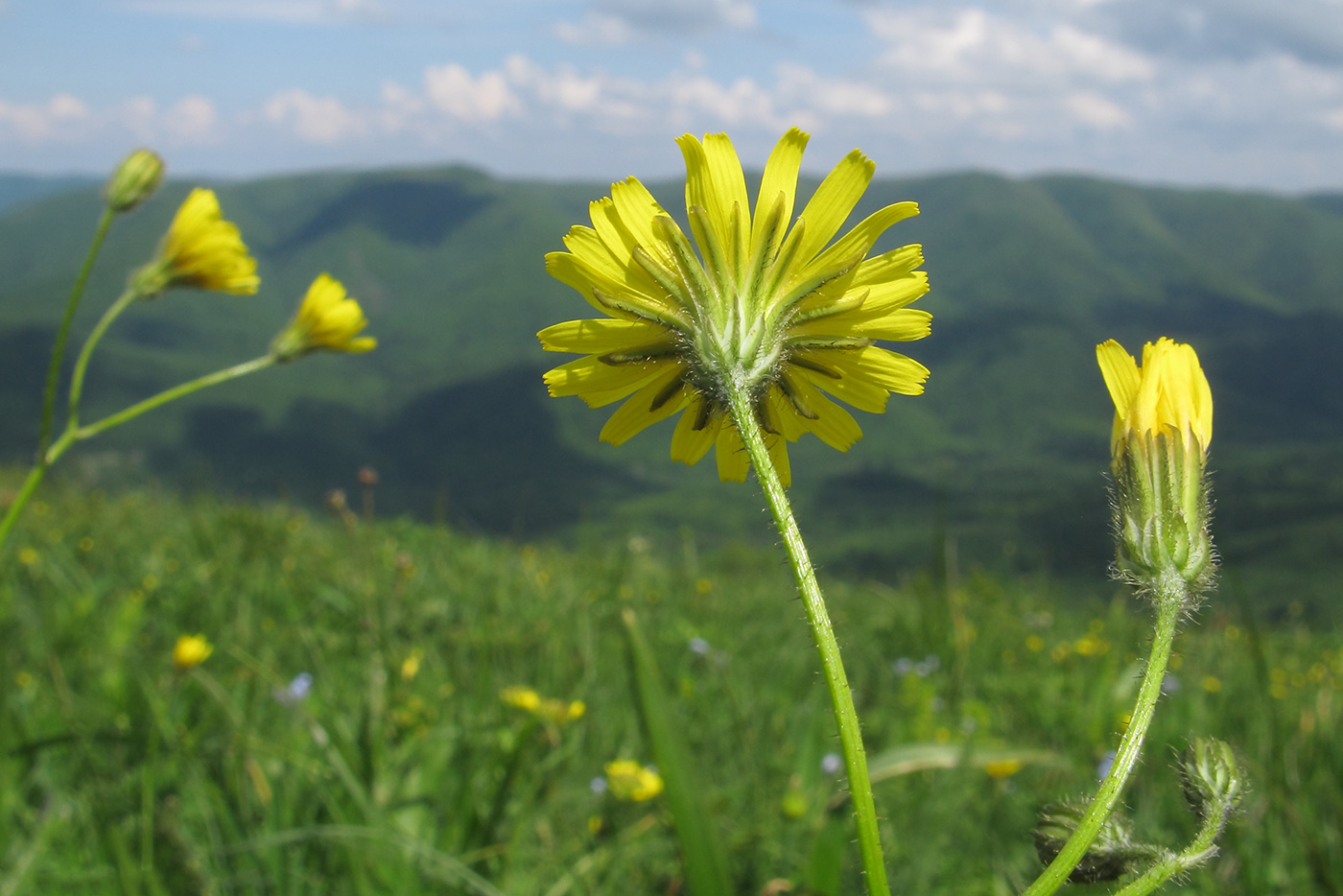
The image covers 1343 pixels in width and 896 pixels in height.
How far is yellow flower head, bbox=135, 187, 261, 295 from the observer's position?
87.1 inches

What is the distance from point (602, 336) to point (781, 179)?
242 mm

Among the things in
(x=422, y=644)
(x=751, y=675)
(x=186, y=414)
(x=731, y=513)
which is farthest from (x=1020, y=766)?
(x=186, y=414)

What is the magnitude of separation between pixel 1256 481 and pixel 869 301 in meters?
131

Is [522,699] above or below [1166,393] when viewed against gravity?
below

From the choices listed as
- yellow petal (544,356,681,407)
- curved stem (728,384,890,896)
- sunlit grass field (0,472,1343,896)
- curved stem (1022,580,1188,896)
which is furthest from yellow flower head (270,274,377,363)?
curved stem (1022,580,1188,896)

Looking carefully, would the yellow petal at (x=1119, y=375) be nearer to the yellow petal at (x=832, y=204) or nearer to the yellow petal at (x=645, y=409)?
the yellow petal at (x=832, y=204)

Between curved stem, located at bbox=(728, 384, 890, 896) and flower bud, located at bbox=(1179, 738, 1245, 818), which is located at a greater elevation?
curved stem, located at bbox=(728, 384, 890, 896)

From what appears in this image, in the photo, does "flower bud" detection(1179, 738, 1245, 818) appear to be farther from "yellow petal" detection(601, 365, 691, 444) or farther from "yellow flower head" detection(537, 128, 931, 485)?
"yellow petal" detection(601, 365, 691, 444)

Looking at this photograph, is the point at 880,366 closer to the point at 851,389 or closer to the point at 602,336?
the point at 851,389

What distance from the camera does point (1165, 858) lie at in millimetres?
774

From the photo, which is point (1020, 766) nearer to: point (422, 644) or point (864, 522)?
point (422, 644)

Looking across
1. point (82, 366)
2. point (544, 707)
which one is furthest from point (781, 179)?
point (544, 707)

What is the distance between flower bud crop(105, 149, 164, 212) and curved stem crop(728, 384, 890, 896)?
1.84 m

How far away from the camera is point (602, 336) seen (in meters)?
0.99
